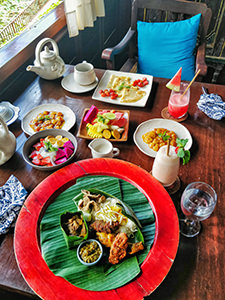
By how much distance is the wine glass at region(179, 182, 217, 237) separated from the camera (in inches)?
37.4

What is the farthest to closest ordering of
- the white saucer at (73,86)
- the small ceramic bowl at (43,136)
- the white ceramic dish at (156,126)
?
the white saucer at (73,86)
the white ceramic dish at (156,126)
the small ceramic bowl at (43,136)

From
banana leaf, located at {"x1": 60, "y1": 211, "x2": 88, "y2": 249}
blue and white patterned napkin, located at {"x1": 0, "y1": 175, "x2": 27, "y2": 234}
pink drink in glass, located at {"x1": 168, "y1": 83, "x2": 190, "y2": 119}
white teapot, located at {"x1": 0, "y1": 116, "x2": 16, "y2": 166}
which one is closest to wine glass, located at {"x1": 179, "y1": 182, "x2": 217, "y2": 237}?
banana leaf, located at {"x1": 60, "y1": 211, "x2": 88, "y2": 249}

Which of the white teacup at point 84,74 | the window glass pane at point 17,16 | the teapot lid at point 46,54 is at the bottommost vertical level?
the white teacup at point 84,74

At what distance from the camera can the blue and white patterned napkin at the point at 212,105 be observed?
4.71 feet

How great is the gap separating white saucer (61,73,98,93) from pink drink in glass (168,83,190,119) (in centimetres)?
57

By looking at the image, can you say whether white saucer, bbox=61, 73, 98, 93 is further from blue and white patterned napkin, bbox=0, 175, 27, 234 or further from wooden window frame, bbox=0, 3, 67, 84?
blue and white patterned napkin, bbox=0, 175, 27, 234

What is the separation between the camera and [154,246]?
0.90m

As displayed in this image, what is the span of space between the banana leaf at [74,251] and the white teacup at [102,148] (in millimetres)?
142

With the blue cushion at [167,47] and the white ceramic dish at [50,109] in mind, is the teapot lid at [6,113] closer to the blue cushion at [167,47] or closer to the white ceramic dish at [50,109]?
the white ceramic dish at [50,109]

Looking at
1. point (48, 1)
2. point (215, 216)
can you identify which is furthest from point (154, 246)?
point (48, 1)

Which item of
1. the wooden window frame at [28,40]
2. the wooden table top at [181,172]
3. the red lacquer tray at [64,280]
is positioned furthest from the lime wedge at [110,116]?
the wooden window frame at [28,40]

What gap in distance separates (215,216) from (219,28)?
8.18ft

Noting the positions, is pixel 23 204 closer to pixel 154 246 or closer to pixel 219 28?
pixel 154 246

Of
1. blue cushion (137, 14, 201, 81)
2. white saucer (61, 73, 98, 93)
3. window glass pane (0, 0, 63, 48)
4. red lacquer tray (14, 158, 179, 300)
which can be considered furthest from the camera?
blue cushion (137, 14, 201, 81)
